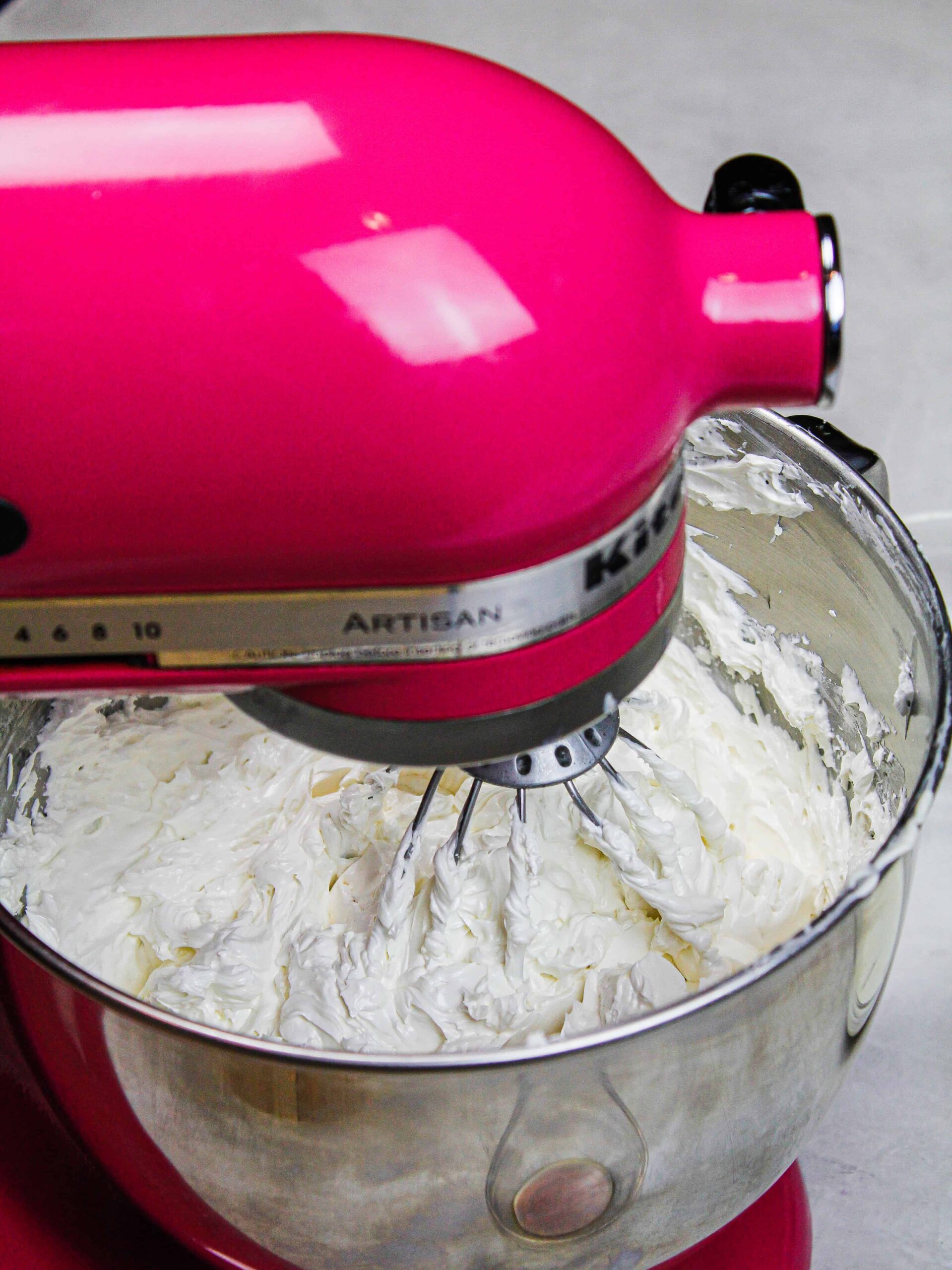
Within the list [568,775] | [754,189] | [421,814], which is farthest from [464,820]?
[754,189]

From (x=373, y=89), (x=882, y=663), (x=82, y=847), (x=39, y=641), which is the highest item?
(x=373, y=89)

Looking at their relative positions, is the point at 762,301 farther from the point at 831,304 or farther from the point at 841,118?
the point at 841,118

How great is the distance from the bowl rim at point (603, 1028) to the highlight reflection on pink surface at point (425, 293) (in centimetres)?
25

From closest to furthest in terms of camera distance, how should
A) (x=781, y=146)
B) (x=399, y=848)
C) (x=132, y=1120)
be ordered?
(x=132, y=1120), (x=399, y=848), (x=781, y=146)

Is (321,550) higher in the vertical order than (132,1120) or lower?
higher

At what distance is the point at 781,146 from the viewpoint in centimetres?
146

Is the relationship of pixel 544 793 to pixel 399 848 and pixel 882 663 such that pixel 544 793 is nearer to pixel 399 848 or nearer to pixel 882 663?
pixel 399 848

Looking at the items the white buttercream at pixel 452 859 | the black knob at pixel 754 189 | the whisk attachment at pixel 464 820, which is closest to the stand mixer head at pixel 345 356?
the black knob at pixel 754 189

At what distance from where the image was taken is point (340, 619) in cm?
41

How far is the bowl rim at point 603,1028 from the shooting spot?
482mm

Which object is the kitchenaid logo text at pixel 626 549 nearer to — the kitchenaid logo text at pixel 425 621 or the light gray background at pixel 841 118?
the kitchenaid logo text at pixel 425 621

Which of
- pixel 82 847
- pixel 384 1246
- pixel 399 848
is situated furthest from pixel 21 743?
pixel 384 1246

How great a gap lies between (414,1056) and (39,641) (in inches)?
7.8

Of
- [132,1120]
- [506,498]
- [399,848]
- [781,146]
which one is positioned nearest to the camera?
[506,498]
